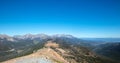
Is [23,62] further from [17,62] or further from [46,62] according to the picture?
[46,62]

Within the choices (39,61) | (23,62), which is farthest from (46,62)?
(23,62)

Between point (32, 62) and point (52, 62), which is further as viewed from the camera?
point (52, 62)

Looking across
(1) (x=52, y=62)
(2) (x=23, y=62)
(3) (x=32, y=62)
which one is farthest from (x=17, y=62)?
(1) (x=52, y=62)

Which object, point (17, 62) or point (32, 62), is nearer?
point (32, 62)

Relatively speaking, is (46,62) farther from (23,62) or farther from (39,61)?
(23,62)

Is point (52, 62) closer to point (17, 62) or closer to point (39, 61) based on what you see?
point (39, 61)

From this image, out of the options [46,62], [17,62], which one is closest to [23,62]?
[17,62]

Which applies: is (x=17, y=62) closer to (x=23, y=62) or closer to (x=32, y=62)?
(x=23, y=62)
